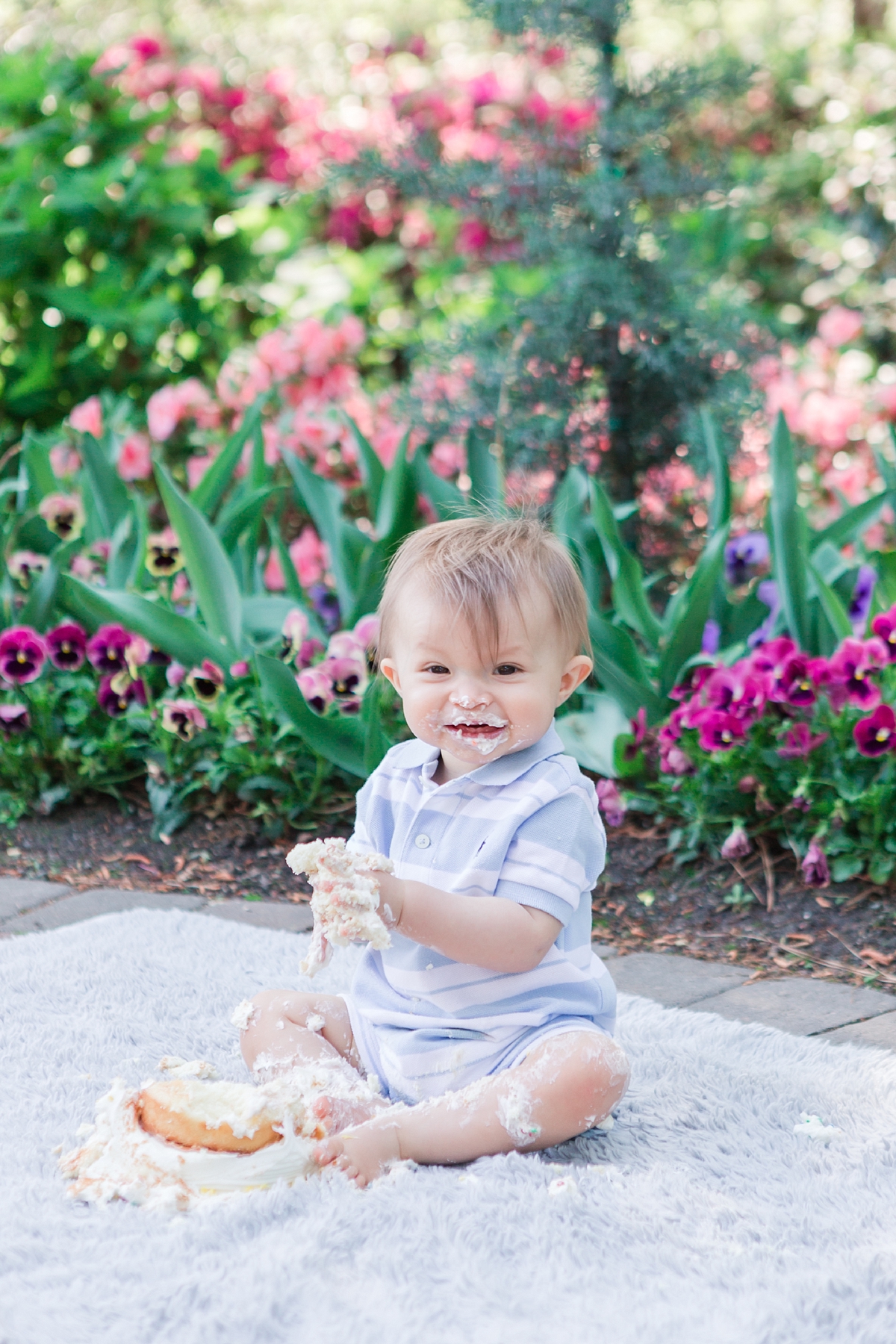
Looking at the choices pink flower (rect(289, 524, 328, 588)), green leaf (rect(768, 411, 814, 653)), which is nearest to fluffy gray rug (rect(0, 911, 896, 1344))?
green leaf (rect(768, 411, 814, 653))

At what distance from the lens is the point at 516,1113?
152cm

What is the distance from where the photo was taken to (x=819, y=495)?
4613 millimetres

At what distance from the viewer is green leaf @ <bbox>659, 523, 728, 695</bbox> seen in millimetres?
2732

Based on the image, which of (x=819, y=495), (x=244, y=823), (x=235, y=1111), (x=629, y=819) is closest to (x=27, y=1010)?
(x=235, y=1111)

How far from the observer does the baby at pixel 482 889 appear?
153cm

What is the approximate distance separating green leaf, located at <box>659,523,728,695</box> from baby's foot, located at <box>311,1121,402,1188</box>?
1.43 metres

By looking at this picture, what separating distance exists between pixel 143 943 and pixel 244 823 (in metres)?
0.64

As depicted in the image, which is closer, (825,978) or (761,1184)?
(761,1184)

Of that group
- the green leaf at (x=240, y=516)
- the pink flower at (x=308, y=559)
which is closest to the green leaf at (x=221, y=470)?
the green leaf at (x=240, y=516)

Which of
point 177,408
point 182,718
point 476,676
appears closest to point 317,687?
point 182,718

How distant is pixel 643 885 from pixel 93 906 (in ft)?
3.49

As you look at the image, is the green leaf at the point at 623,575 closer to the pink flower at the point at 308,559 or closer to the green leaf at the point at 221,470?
the green leaf at the point at 221,470

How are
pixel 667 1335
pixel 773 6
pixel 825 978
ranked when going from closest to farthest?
1. pixel 667 1335
2. pixel 825 978
3. pixel 773 6

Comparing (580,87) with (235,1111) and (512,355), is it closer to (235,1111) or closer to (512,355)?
(512,355)
